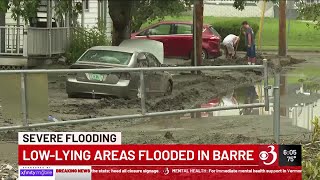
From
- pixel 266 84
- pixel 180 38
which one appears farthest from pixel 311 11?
pixel 180 38

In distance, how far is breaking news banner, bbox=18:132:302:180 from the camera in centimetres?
501

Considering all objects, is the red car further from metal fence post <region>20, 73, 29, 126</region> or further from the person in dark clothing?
metal fence post <region>20, 73, 29, 126</region>

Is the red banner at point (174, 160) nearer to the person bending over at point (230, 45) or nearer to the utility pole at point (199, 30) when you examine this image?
the utility pole at point (199, 30)

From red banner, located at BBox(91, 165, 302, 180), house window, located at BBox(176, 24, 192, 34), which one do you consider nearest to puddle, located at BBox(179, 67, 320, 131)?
red banner, located at BBox(91, 165, 302, 180)

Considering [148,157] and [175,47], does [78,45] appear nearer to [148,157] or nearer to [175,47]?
[175,47]

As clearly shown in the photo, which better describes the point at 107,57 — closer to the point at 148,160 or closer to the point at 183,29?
the point at 148,160

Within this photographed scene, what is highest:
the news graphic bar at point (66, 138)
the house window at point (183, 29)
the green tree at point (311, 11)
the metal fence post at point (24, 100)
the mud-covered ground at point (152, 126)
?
the green tree at point (311, 11)

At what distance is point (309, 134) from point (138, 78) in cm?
275

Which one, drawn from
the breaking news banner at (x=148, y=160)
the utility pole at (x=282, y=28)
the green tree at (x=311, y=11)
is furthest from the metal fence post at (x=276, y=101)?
the utility pole at (x=282, y=28)

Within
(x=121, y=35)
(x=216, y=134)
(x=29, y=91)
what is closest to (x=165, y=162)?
(x=29, y=91)

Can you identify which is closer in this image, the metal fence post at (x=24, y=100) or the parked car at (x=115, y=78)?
the metal fence post at (x=24, y=100)

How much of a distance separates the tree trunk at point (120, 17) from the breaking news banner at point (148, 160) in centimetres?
1950

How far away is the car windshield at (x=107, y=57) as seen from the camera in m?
16.8

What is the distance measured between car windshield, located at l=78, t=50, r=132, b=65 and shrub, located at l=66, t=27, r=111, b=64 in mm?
8764
